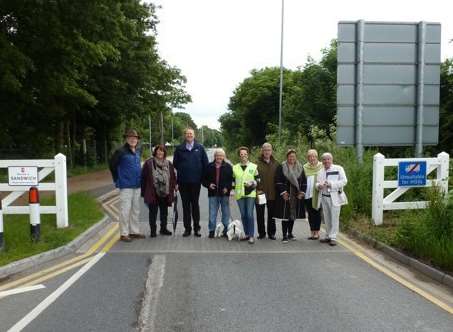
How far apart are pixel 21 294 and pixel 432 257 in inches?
214

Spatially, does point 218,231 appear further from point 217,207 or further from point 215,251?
point 215,251

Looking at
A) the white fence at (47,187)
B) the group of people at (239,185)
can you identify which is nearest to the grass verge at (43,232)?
the white fence at (47,187)

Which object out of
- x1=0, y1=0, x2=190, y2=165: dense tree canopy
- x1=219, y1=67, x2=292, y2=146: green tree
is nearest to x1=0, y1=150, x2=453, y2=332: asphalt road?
x1=0, y1=0, x2=190, y2=165: dense tree canopy

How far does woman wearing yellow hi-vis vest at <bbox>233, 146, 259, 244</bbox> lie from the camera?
9172mm

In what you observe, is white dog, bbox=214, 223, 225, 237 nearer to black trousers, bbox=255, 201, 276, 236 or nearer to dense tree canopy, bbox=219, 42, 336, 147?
black trousers, bbox=255, 201, 276, 236

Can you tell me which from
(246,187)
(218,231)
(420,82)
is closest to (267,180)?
(246,187)

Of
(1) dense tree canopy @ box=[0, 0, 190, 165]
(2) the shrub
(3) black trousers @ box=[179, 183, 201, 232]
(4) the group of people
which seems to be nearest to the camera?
(2) the shrub

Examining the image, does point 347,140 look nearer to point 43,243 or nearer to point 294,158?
point 294,158

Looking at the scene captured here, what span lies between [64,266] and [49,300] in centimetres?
167

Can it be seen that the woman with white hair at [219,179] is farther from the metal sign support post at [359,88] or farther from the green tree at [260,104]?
the green tree at [260,104]

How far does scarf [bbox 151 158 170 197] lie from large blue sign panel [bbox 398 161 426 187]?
457 centimetres

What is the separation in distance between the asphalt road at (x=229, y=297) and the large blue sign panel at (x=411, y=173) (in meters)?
2.70

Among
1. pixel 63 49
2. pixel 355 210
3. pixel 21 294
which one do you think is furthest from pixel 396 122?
pixel 63 49

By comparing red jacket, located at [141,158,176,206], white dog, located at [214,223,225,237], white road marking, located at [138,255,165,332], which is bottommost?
white road marking, located at [138,255,165,332]
